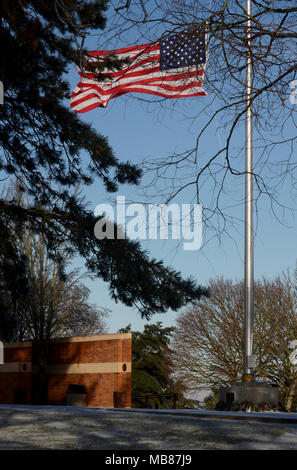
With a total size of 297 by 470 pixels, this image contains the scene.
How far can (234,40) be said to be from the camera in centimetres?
731

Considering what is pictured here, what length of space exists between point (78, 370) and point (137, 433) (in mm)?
19203

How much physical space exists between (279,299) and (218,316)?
344 cm

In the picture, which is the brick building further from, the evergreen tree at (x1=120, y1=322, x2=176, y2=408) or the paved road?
the paved road

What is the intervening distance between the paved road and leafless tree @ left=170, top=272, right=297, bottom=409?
73.7 feet

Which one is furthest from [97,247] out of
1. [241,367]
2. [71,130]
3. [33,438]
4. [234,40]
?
[241,367]

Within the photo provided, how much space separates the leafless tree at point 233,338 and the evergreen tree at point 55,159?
71.0 ft

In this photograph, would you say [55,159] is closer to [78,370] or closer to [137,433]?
[137,433]

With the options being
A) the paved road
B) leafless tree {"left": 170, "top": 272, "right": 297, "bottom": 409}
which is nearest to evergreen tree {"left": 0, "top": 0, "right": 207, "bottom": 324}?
the paved road

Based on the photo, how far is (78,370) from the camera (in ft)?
90.0

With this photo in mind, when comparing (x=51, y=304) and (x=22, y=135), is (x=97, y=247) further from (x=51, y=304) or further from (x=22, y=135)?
(x=51, y=304)

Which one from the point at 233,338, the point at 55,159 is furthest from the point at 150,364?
the point at 55,159

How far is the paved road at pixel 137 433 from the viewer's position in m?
7.66

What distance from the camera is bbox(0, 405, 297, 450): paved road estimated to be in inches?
302

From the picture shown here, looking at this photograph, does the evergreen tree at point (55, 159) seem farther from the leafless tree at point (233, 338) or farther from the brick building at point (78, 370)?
the leafless tree at point (233, 338)
